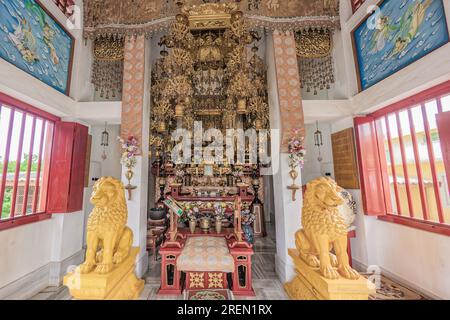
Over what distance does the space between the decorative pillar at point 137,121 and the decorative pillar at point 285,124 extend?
2232mm

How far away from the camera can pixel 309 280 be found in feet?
6.29

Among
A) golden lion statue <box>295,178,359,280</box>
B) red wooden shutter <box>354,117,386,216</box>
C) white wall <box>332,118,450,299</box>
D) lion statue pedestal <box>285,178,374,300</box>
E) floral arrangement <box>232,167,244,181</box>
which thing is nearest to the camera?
lion statue pedestal <box>285,178,374,300</box>

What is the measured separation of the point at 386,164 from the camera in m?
2.95

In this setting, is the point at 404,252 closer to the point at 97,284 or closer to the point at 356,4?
the point at 97,284

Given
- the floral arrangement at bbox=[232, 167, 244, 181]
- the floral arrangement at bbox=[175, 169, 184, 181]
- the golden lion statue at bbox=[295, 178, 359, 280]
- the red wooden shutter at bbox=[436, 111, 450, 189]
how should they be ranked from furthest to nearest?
the floral arrangement at bbox=[232, 167, 244, 181]
the floral arrangement at bbox=[175, 169, 184, 181]
the red wooden shutter at bbox=[436, 111, 450, 189]
the golden lion statue at bbox=[295, 178, 359, 280]

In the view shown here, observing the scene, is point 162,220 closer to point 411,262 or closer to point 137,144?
point 137,144

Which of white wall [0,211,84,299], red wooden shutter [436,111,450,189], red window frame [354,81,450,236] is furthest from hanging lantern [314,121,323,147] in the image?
white wall [0,211,84,299]

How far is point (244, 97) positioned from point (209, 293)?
333cm

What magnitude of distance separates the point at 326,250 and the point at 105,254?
7.07 ft

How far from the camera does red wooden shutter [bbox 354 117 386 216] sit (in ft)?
9.45

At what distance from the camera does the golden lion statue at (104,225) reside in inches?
71.3

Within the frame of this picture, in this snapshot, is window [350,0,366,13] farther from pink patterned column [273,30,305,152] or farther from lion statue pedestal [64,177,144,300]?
lion statue pedestal [64,177,144,300]

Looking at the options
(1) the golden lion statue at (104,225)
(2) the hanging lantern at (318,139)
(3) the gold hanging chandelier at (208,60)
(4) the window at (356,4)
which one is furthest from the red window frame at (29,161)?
(4) the window at (356,4)

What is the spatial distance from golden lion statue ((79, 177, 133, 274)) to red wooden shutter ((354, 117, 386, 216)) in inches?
138
